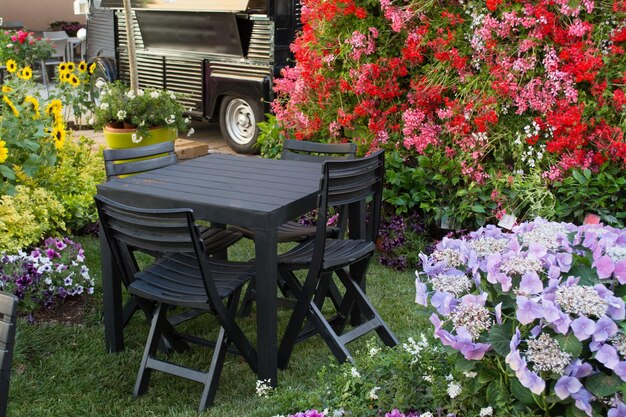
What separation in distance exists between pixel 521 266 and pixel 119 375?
2.50m

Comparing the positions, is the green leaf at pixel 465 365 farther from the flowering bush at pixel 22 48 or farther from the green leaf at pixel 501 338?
the flowering bush at pixel 22 48

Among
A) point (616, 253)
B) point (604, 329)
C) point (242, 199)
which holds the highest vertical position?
point (616, 253)

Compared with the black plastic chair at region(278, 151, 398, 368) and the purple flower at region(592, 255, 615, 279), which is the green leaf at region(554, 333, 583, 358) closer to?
the purple flower at region(592, 255, 615, 279)

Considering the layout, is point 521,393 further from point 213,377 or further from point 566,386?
point 213,377

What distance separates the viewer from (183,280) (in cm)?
377

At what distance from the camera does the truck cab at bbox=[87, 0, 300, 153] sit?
342 inches

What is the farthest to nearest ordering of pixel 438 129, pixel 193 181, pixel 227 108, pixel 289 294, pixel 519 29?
1. pixel 227 108
2. pixel 438 129
3. pixel 519 29
4. pixel 289 294
5. pixel 193 181

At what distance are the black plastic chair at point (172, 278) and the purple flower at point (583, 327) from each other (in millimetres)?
1843

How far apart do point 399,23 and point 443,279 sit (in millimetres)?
3761

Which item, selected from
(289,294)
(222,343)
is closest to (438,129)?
(289,294)

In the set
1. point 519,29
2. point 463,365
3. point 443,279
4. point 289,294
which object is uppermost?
point 519,29

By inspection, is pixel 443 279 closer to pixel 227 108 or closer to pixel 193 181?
pixel 193 181

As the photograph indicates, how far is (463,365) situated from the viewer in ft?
7.00

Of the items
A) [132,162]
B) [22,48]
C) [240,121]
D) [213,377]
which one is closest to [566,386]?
[213,377]
